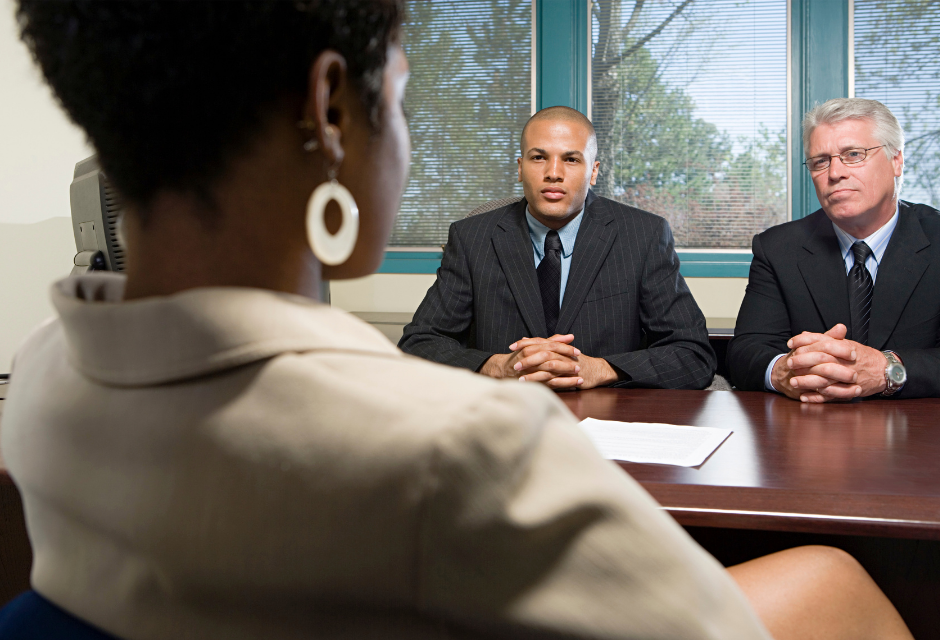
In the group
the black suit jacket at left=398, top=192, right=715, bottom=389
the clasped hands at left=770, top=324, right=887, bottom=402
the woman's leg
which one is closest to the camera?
the woman's leg

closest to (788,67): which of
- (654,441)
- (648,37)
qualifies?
(648,37)

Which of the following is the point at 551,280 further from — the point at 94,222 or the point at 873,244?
the point at 94,222

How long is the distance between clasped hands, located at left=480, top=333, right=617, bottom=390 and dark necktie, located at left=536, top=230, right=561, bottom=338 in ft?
1.21

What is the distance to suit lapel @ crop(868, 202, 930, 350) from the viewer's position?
204 centimetres

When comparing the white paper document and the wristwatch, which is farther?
the wristwatch

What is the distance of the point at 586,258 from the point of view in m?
2.35

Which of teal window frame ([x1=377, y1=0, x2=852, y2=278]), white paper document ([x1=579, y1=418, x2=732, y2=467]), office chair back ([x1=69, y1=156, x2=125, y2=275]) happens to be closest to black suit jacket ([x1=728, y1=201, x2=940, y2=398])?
white paper document ([x1=579, y1=418, x2=732, y2=467])

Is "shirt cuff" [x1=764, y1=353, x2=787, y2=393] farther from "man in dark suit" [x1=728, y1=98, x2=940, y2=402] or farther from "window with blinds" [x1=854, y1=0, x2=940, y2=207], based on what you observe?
"window with blinds" [x1=854, y1=0, x2=940, y2=207]

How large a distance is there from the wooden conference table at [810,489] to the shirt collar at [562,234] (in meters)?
0.92

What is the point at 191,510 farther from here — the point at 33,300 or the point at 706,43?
the point at 706,43

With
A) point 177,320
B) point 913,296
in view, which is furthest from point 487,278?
point 177,320

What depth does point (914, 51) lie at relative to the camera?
347 cm

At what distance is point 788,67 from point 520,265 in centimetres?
212

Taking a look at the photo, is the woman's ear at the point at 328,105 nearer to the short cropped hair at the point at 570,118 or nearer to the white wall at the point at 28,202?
the short cropped hair at the point at 570,118
